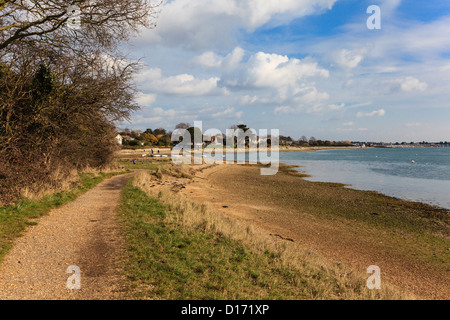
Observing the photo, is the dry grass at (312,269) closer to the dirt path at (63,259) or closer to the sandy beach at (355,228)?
the sandy beach at (355,228)

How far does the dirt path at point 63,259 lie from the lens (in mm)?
5015

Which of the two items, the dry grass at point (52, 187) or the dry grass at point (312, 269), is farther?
the dry grass at point (52, 187)

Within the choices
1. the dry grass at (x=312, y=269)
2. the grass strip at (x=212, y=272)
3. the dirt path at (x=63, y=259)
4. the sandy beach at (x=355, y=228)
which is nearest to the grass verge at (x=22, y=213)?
the dirt path at (x=63, y=259)

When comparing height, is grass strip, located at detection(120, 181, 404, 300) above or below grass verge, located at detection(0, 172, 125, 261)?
below

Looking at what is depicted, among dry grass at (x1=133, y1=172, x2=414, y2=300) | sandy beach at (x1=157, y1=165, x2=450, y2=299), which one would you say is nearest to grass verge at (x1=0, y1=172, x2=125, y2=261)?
dry grass at (x1=133, y1=172, x2=414, y2=300)

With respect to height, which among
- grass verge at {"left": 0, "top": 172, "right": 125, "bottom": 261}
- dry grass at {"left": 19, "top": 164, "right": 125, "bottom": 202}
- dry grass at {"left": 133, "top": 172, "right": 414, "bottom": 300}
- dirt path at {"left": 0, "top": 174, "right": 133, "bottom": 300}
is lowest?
dry grass at {"left": 133, "top": 172, "right": 414, "bottom": 300}

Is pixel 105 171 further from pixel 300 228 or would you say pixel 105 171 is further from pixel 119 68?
pixel 300 228

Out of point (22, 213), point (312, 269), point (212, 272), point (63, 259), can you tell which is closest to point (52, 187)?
point (22, 213)

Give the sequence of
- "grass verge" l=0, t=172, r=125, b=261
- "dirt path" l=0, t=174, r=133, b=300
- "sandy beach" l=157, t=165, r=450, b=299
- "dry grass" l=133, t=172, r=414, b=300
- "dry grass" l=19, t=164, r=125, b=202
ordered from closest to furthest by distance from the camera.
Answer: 1. "dirt path" l=0, t=174, r=133, b=300
2. "dry grass" l=133, t=172, r=414, b=300
3. "grass verge" l=0, t=172, r=125, b=261
4. "sandy beach" l=157, t=165, r=450, b=299
5. "dry grass" l=19, t=164, r=125, b=202

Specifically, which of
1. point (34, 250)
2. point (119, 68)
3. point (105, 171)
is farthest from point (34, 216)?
point (105, 171)

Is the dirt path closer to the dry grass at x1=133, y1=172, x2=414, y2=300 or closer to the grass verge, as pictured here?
the grass verge

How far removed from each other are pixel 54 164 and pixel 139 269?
10.9 meters

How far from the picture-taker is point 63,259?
6.47 metres

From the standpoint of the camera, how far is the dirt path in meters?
5.01
